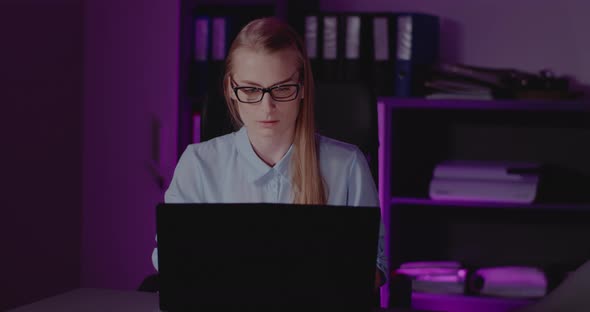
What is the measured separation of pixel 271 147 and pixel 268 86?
5.2 inches

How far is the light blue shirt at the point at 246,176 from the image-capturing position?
1333 millimetres

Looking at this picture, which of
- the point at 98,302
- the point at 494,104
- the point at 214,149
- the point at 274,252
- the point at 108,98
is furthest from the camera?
the point at 108,98

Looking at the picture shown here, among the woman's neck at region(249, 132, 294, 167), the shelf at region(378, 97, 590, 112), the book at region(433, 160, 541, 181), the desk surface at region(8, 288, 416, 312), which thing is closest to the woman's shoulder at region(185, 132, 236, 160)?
the woman's neck at region(249, 132, 294, 167)

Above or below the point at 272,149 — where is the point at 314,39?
above

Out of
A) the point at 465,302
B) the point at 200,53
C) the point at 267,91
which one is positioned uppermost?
the point at 200,53

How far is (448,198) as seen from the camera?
2453mm

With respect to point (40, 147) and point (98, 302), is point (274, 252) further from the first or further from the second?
point (40, 147)

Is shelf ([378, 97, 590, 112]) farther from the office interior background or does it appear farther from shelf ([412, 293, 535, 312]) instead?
shelf ([412, 293, 535, 312])

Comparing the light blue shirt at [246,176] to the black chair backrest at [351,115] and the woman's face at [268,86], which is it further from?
the black chair backrest at [351,115]

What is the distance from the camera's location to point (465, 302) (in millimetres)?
2588

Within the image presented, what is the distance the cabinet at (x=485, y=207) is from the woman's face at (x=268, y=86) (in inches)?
51.2

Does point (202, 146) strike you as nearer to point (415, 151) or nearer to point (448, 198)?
point (448, 198)

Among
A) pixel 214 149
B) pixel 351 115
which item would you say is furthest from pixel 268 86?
pixel 351 115

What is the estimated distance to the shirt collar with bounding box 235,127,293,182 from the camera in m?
1.31
